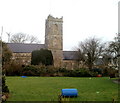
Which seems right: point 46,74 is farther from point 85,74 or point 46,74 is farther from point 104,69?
point 104,69

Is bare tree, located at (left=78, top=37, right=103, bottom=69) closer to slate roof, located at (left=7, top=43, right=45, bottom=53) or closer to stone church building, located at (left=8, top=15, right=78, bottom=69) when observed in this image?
stone church building, located at (left=8, top=15, right=78, bottom=69)

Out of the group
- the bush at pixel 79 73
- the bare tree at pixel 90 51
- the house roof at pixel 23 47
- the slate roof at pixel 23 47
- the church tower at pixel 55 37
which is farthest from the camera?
the slate roof at pixel 23 47

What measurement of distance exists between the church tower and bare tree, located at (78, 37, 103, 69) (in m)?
8.68

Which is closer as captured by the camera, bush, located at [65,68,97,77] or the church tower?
bush, located at [65,68,97,77]

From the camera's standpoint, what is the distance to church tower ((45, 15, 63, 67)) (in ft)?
169

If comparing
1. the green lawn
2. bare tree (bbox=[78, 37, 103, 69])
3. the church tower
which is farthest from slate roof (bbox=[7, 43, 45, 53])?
the green lawn

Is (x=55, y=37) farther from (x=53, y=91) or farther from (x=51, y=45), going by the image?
(x=53, y=91)

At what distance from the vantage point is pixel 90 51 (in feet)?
139

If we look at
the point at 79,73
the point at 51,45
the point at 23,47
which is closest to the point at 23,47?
the point at 23,47

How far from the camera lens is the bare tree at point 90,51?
41.7 metres

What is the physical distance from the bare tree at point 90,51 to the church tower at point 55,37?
8682 mm

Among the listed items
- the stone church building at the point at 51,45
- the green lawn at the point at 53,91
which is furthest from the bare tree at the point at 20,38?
the green lawn at the point at 53,91

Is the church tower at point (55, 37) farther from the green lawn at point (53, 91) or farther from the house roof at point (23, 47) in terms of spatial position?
the green lawn at point (53, 91)

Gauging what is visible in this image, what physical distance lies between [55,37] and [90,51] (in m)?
13.7
